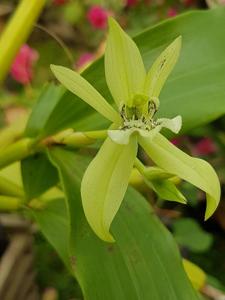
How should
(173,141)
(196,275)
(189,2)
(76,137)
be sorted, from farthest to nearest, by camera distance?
(189,2) → (173,141) → (196,275) → (76,137)

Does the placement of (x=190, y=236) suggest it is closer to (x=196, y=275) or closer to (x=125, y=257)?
(x=196, y=275)

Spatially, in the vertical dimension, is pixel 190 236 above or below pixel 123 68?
below

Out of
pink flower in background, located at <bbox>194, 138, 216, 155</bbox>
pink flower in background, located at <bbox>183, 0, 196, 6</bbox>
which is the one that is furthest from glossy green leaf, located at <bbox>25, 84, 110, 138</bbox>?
pink flower in background, located at <bbox>183, 0, 196, 6</bbox>

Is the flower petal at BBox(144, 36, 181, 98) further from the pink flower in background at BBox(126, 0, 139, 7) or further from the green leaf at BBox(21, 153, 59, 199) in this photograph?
the pink flower in background at BBox(126, 0, 139, 7)

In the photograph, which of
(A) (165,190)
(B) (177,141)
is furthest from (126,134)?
(B) (177,141)

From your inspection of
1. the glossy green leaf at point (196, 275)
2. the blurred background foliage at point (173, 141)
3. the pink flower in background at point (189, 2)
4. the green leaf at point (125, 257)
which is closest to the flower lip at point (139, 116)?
the green leaf at point (125, 257)

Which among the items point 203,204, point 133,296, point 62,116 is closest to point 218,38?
point 62,116
